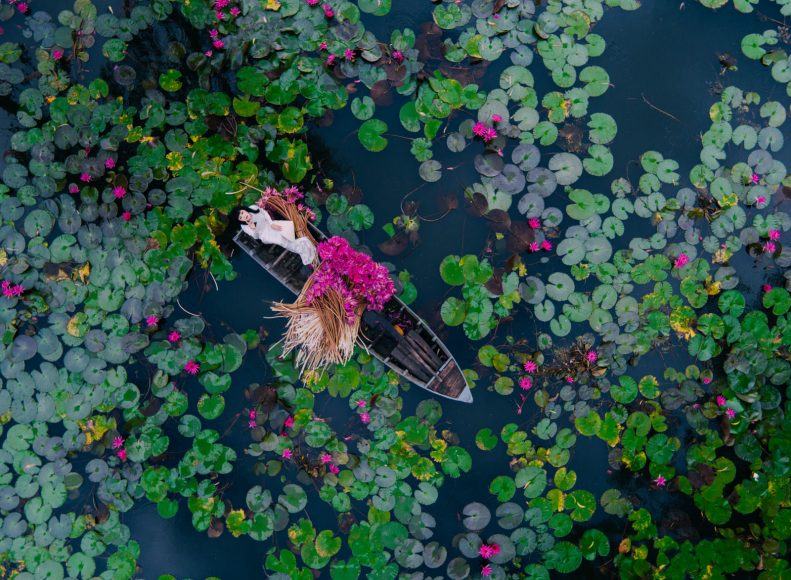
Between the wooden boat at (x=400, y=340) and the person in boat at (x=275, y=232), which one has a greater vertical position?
the person in boat at (x=275, y=232)

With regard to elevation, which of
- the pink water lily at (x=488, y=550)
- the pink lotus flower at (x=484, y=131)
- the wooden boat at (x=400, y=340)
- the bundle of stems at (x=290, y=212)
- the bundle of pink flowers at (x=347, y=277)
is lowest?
the pink water lily at (x=488, y=550)

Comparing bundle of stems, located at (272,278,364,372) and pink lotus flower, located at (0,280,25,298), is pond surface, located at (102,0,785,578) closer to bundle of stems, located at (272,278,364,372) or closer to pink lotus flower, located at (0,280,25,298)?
bundle of stems, located at (272,278,364,372)

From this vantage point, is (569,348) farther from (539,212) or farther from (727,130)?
(727,130)

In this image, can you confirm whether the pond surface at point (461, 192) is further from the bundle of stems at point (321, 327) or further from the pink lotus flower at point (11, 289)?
the pink lotus flower at point (11, 289)

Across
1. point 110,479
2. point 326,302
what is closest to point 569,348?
point 326,302

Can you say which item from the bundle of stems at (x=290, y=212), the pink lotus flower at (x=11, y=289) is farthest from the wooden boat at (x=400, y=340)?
the pink lotus flower at (x=11, y=289)

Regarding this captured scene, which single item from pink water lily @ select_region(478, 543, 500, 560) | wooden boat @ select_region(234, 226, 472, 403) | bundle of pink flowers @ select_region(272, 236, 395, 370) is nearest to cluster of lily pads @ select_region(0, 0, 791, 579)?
pink water lily @ select_region(478, 543, 500, 560)
